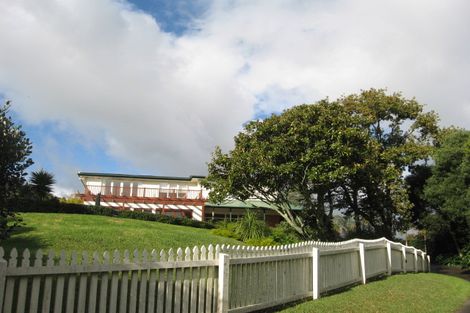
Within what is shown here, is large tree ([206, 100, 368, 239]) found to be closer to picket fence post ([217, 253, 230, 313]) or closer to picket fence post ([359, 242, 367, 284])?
picket fence post ([359, 242, 367, 284])

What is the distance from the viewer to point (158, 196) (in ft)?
135

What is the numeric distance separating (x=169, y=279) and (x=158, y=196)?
35041mm

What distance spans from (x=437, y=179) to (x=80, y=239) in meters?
22.3

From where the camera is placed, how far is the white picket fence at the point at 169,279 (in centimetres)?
539

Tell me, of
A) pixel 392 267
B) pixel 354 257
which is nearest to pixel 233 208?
pixel 392 267

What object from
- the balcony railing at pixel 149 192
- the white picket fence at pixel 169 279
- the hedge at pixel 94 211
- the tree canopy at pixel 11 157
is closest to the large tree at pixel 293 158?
the hedge at pixel 94 211

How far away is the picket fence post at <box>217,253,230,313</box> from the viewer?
7423mm

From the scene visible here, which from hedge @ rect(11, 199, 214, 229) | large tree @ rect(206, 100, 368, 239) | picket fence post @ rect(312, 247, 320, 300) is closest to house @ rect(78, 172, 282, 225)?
hedge @ rect(11, 199, 214, 229)

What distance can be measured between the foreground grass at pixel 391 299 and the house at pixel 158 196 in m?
23.9

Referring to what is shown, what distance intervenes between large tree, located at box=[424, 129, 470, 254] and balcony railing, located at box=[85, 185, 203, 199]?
19.8 meters

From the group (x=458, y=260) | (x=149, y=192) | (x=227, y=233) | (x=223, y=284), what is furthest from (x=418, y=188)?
(x=223, y=284)

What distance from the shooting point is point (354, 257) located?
44.8 ft

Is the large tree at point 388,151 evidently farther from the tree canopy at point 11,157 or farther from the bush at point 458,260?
the tree canopy at point 11,157

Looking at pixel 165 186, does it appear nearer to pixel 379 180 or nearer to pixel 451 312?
pixel 379 180
